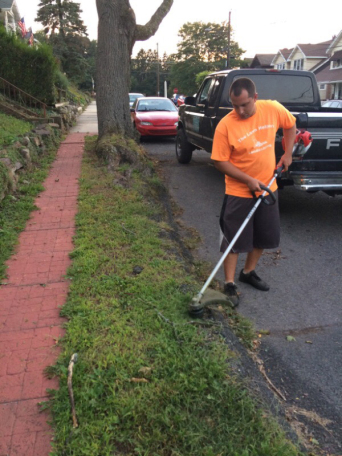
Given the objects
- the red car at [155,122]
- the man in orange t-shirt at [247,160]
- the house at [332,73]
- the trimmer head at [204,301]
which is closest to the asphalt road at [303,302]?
the trimmer head at [204,301]

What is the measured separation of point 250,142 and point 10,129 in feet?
23.5

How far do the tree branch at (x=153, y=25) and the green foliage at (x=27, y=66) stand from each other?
5.12 metres

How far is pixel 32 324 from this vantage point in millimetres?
3168

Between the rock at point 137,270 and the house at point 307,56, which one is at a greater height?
the house at point 307,56

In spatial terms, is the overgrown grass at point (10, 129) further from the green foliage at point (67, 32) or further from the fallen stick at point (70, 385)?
the green foliage at point (67, 32)

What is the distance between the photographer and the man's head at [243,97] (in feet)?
10.8

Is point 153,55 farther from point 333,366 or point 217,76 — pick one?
point 333,366

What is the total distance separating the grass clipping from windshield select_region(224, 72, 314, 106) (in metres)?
4.29

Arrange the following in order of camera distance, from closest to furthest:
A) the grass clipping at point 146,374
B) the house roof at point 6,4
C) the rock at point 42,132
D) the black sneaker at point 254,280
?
the grass clipping at point 146,374, the black sneaker at point 254,280, the rock at point 42,132, the house roof at point 6,4

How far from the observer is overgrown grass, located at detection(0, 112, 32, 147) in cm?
783

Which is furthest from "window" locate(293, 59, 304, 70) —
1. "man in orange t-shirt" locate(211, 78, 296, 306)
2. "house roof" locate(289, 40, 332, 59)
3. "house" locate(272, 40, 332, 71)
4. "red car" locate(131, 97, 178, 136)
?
"man in orange t-shirt" locate(211, 78, 296, 306)

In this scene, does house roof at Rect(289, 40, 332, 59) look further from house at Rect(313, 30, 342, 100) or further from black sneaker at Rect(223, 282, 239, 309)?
black sneaker at Rect(223, 282, 239, 309)

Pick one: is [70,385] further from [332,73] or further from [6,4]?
[332,73]

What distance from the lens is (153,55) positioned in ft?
324
